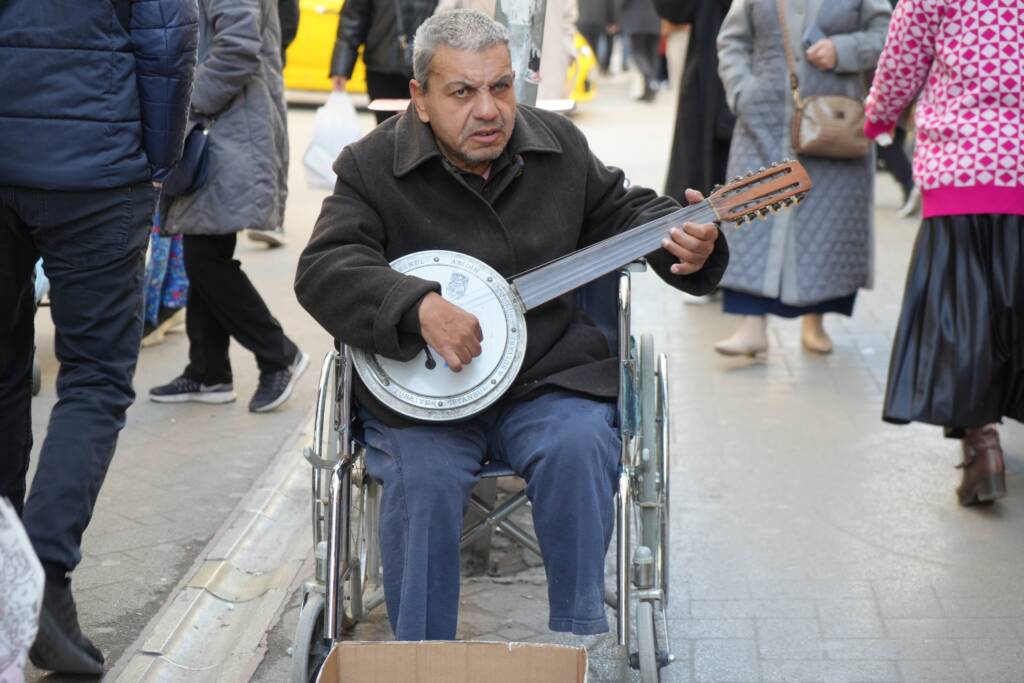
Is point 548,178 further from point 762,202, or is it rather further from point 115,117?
point 115,117

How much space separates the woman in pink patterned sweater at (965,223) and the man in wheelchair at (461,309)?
1.35 meters

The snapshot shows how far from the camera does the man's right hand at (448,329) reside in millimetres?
3275

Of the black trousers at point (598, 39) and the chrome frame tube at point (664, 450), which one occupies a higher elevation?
the chrome frame tube at point (664, 450)

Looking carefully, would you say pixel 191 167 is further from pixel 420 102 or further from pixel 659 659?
pixel 659 659

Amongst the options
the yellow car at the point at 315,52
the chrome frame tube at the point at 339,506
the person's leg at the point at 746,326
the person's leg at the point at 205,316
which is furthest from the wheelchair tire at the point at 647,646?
the yellow car at the point at 315,52

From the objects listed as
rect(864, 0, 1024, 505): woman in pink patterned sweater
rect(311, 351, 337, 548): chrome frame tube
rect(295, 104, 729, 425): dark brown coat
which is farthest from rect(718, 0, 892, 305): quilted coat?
rect(311, 351, 337, 548): chrome frame tube

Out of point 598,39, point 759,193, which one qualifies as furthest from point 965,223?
point 598,39

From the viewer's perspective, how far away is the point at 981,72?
4496mm

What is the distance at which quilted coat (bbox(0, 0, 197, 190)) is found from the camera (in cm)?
353

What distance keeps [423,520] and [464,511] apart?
133 mm

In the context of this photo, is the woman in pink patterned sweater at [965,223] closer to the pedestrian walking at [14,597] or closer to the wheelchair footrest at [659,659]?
the wheelchair footrest at [659,659]

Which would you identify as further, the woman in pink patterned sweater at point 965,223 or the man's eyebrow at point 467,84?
the woman in pink patterned sweater at point 965,223

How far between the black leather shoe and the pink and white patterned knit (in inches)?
112

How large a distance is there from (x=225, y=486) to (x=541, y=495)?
2.09 metres
